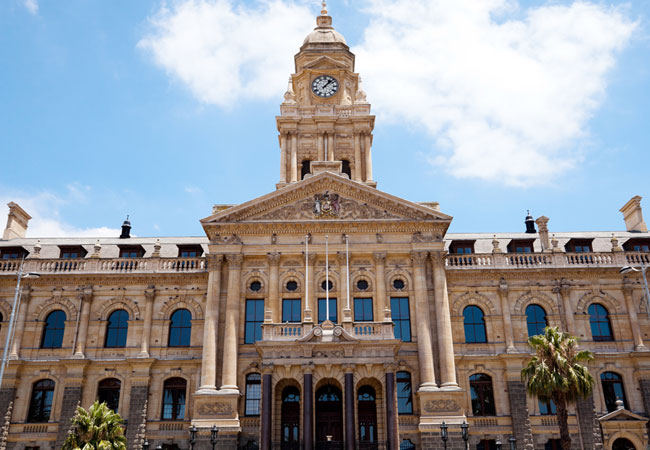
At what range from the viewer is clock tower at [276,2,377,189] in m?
54.4

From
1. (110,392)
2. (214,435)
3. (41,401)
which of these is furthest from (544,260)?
(41,401)

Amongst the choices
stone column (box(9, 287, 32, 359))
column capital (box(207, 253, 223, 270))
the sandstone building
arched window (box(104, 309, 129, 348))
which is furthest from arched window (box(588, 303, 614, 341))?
stone column (box(9, 287, 32, 359))

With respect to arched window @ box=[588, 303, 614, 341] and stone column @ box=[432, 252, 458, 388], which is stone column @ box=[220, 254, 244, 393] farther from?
→ arched window @ box=[588, 303, 614, 341]

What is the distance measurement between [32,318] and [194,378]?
13105 millimetres

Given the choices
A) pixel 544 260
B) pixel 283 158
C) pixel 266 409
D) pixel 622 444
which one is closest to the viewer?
pixel 266 409

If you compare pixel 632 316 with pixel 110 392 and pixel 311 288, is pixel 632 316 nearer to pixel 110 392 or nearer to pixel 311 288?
pixel 311 288

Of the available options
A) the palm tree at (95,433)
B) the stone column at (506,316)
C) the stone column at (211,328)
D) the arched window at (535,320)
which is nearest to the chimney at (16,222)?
the stone column at (211,328)

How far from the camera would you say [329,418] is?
38656 mm

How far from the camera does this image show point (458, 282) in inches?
1745

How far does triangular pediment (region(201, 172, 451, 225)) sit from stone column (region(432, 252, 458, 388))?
329 cm

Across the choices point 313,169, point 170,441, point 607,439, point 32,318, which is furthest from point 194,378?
point 607,439

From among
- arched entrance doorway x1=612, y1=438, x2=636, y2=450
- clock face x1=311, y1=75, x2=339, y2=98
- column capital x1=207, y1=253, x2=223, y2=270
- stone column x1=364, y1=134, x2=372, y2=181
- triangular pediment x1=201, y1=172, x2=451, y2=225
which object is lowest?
arched entrance doorway x1=612, y1=438, x2=636, y2=450

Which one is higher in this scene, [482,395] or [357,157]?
[357,157]

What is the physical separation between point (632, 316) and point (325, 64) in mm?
34341
